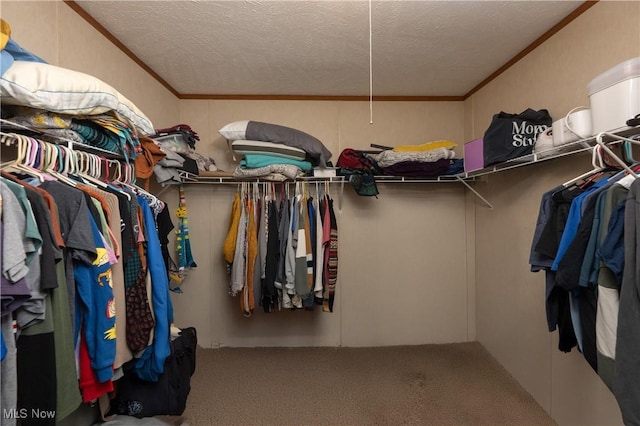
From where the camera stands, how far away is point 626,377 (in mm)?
917

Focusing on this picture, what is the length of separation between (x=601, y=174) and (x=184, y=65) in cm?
254

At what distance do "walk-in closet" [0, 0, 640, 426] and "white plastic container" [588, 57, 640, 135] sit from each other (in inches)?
4.2

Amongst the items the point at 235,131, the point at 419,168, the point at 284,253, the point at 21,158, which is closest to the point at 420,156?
the point at 419,168

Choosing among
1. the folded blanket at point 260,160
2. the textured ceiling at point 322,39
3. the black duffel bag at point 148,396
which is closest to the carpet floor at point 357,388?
the black duffel bag at point 148,396

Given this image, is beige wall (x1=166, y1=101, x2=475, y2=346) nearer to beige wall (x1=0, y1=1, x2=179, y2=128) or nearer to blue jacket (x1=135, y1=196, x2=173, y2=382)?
beige wall (x1=0, y1=1, x2=179, y2=128)

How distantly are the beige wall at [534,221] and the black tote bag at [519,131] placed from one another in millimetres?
155

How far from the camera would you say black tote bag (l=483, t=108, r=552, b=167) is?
1.68 metres

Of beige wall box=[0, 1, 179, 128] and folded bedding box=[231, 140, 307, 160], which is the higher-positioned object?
beige wall box=[0, 1, 179, 128]

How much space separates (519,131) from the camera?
169cm

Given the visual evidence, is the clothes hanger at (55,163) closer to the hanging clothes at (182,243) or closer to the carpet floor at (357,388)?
the hanging clothes at (182,243)

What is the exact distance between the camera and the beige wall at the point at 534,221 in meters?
1.46

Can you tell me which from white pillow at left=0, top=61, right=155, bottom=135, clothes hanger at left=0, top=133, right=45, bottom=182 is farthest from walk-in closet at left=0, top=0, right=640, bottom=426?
white pillow at left=0, top=61, right=155, bottom=135

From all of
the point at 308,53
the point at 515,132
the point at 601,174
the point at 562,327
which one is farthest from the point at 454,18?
the point at 562,327

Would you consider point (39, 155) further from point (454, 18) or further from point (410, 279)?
point (410, 279)
